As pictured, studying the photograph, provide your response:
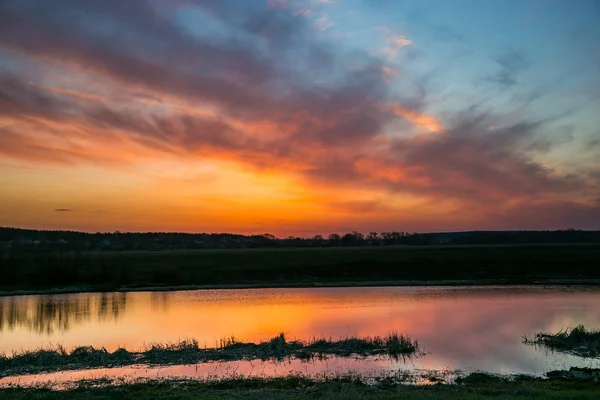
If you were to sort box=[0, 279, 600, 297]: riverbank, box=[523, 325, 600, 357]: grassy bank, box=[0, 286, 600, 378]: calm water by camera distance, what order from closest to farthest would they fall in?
box=[0, 286, 600, 378]: calm water
box=[523, 325, 600, 357]: grassy bank
box=[0, 279, 600, 297]: riverbank

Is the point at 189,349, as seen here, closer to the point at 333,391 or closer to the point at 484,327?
the point at 333,391

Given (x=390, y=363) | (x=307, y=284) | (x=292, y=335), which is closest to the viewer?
(x=390, y=363)

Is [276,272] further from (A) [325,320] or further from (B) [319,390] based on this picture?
(B) [319,390]

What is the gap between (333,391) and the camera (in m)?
16.0

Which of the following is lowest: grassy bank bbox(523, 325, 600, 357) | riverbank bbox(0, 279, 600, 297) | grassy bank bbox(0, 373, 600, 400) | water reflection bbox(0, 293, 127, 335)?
riverbank bbox(0, 279, 600, 297)

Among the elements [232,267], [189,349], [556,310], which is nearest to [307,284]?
[232,267]

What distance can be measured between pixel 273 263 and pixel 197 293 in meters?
30.7

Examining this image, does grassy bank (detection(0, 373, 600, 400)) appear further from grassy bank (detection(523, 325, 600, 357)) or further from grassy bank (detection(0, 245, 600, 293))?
grassy bank (detection(0, 245, 600, 293))

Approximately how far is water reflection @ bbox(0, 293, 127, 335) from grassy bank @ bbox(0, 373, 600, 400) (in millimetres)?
18135

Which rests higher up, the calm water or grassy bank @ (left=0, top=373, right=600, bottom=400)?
grassy bank @ (left=0, top=373, right=600, bottom=400)

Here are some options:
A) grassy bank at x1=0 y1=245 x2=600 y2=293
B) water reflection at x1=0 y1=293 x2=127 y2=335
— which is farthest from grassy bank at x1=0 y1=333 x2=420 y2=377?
grassy bank at x1=0 y1=245 x2=600 y2=293

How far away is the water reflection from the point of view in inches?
1377

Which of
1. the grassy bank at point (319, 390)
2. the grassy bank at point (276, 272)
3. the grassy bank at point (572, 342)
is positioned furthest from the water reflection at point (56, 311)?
the grassy bank at point (572, 342)

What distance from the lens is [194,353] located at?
2397cm
